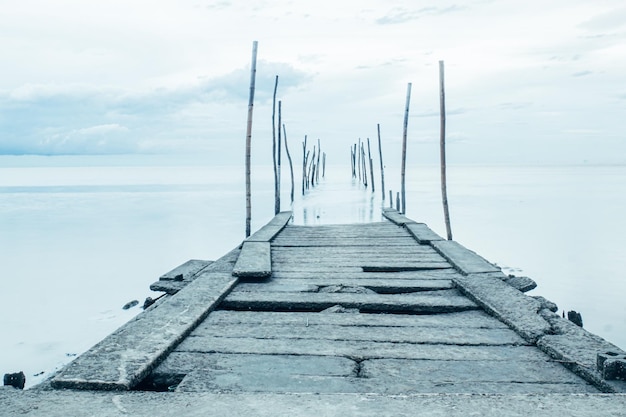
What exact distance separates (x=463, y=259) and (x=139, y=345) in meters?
3.52

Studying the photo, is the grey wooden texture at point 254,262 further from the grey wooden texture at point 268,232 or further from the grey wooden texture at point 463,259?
the grey wooden texture at point 463,259

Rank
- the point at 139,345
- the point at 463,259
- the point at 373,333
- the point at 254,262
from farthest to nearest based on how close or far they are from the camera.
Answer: the point at 463,259 < the point at 254,262 < the point at 373,333 < the point at 139,345

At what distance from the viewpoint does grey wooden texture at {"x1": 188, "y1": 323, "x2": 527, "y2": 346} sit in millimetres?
2797

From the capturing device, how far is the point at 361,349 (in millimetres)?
2639

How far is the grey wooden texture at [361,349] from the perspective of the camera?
8.33ft

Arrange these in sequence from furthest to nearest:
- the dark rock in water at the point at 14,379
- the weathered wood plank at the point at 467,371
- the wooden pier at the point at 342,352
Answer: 1. the dark rock in water at the point at 14,379
2. the weathered wood plank at the point at 467,371
3. the wooden pier at the point at 342,352

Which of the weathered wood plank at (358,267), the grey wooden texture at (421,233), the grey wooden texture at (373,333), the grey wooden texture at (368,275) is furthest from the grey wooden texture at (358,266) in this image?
the grey wooden texture at (373,333)

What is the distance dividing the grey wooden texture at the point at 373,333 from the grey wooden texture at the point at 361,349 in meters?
0.07

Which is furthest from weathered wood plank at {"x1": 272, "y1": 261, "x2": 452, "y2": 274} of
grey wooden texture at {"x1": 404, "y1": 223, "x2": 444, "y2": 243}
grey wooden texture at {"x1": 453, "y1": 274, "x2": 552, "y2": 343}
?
grey wooden texture at {"x1": 404, "y1": 223, "x2": 444, "y2": 243}

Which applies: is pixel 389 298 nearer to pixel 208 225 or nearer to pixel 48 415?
pixel 48 415

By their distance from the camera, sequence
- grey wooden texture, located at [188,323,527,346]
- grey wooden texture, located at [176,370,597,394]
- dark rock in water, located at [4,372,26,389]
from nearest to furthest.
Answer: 1. grey wooden texture, located at [176,370,597,394]
2. grey wooden texture, located at [188,323,527,346]
3. dark rock in water, located at [4,372,26,389]

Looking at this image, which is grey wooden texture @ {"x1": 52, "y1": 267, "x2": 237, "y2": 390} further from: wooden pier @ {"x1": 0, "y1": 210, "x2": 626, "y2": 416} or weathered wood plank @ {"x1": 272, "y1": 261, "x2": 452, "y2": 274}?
weathered wood plank @ {"x1": 272, "y1": 261, "x2": 452, "y2": 274}

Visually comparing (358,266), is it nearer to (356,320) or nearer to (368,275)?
(368,275)

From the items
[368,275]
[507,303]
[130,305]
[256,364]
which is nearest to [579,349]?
[507,303]
